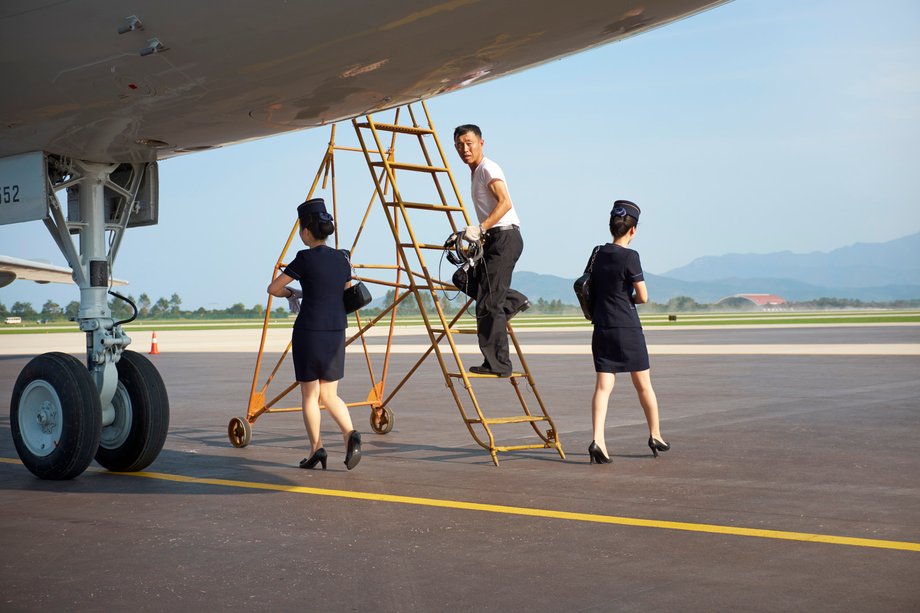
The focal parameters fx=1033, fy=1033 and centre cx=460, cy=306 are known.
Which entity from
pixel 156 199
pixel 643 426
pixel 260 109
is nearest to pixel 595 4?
pixel 260 109

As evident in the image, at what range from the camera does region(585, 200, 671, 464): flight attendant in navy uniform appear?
27.1ft

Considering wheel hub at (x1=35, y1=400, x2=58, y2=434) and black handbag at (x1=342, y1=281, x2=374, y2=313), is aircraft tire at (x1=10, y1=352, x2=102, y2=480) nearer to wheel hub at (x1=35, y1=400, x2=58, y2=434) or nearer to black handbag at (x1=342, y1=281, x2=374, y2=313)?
wheel hub at (x1=35, y1=400, x2=58, y2=434)

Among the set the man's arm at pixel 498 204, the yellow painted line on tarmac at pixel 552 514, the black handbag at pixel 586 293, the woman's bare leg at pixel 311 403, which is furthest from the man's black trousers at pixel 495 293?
the yellow painted line on tarmac at pixel 552 514

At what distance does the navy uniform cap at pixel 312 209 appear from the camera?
783 centimetres

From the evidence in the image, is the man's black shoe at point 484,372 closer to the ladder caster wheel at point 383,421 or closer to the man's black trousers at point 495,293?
the man's black trousers at point 495,293

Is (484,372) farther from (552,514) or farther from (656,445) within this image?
(552,514)

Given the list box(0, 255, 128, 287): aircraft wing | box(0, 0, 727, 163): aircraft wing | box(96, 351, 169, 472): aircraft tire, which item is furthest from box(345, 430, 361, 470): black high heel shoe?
box(0, 255, 128, 287): aircraft wing

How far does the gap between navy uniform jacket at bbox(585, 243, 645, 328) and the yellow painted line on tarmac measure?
2.50 meters

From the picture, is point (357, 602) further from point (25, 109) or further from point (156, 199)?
point (156, 199)

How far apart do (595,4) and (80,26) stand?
3.21 m

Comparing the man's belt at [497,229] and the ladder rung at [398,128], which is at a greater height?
the ladder rung at [398,128]

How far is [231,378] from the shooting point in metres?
19.1

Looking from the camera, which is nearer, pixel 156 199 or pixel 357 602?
pixel 357 602

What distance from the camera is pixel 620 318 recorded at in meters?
8.34
